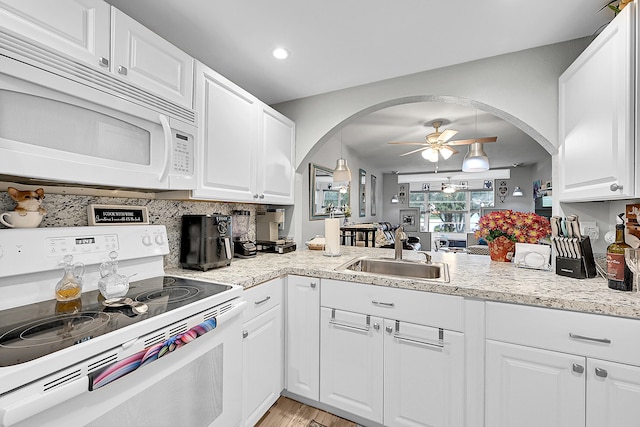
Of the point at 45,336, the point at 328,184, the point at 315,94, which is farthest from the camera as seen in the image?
the point at 328,184

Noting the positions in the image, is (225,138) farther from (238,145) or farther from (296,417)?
(296,417)

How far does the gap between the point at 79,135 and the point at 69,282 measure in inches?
22.3

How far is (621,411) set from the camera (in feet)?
3.55

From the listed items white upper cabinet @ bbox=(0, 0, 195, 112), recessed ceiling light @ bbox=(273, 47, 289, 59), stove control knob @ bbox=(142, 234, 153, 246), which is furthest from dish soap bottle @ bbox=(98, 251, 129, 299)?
recessed ceiling light @ bbox=(273, 47, 289, 59)

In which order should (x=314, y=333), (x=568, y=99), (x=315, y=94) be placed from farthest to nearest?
1. (x=315, y=94)
2. (x=314, y=333)
3. (x=568, y=99)

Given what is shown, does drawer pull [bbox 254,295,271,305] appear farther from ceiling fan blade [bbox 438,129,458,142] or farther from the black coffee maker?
ceiling fan blade [bbox 438,129,458,142]

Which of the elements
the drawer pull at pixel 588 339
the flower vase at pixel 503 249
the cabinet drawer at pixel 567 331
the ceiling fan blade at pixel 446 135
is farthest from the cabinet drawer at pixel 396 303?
the ceiling fan blade at pixel 446 135

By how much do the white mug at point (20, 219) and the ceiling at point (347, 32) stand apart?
1.13m

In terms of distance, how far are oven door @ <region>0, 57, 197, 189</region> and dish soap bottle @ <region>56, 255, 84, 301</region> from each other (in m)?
0.33

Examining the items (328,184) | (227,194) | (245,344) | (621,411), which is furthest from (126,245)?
(328,184)

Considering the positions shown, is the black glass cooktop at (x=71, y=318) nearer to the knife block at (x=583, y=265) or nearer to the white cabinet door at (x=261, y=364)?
the white cabinet door at (x=261, y=364)

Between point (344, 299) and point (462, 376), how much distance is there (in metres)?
0.68

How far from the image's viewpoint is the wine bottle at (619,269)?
1247mm

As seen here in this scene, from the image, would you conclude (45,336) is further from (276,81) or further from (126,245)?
(276,81)
